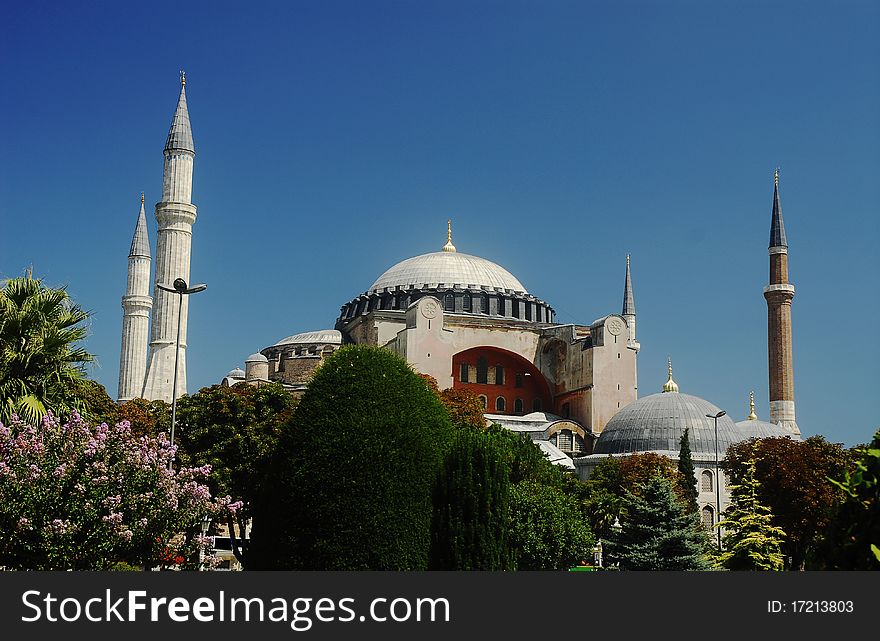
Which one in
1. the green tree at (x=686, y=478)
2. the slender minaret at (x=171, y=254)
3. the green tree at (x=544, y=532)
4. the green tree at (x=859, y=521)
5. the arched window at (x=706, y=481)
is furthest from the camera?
the arched window at (x=706, y=481)

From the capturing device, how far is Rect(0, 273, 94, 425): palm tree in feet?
51.3

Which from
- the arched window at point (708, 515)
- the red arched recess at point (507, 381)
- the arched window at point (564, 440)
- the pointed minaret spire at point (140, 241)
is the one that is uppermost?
the pointed minaret spire at point (140, 241)

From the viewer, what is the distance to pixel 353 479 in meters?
15.5

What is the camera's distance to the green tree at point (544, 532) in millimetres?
23516

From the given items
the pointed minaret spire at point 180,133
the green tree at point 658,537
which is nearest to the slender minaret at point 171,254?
the pointed minaret spire at point 180,133

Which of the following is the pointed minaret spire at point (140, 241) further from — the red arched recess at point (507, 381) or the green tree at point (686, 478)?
the green tree at point (686, 478)

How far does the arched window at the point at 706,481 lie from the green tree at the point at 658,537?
23.5 m

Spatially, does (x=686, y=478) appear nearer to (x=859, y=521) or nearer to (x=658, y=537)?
(x=658, y=537)

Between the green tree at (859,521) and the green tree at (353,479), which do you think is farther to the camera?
the green tree at (353,479)

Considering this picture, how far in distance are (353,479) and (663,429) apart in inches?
1422

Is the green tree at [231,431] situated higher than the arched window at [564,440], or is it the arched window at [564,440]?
the arched window at [564,440]

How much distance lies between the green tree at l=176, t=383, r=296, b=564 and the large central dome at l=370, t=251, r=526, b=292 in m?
33.5
